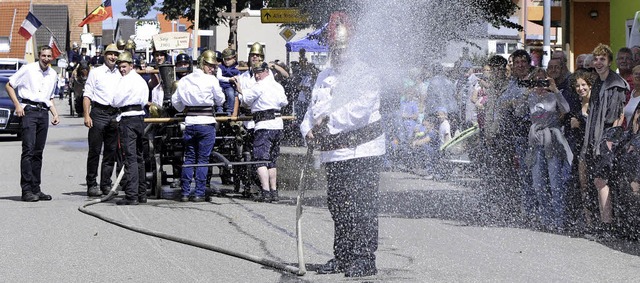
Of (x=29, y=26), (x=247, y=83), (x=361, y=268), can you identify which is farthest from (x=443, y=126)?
(x=29, y=26)

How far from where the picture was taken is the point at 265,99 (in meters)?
14.0

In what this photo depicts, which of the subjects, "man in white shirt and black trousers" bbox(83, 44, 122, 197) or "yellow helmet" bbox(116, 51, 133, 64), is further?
"man in white shirt and black trousers" bbox(83, 44, 122, 197)

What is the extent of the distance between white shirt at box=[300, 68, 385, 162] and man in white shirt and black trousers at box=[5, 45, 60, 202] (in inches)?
256

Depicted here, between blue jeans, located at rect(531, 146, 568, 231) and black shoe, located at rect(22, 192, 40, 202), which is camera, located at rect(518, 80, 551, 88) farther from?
black shoe, located at rect(22, 192, 40, 202)

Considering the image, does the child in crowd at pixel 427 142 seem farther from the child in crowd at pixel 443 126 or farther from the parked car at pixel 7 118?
the parked car at pixel 7 118

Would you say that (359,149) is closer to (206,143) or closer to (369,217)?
(369,217)

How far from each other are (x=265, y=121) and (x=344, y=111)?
18.1 feet

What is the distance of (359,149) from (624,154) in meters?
3.28

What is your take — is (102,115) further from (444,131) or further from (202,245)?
(444,131)

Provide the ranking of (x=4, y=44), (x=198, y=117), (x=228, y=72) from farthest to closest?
(x=4, y=44) → (x=228, y=72) → (x=198, y=117)

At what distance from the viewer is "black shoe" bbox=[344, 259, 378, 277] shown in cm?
841

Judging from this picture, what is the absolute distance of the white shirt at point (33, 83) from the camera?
14.2 metres

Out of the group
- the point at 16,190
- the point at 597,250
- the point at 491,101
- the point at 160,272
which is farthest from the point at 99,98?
the point at 597,250

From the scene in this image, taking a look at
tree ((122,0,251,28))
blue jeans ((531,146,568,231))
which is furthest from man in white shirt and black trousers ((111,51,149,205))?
tree ((122,0,251,28))
